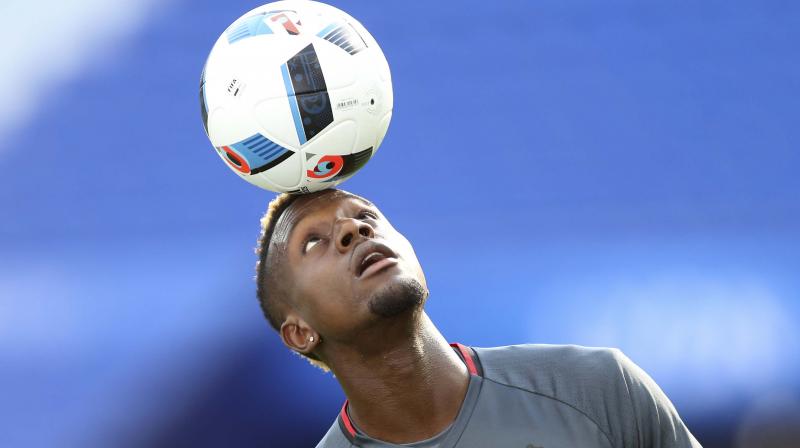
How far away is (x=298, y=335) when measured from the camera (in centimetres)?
312

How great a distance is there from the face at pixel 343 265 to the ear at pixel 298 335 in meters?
0.02

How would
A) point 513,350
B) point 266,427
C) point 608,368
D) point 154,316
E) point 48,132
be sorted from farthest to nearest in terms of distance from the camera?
point 48,132, point 154,316, point 266,427, point 513,350, point 608,368

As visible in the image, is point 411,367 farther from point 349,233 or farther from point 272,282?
point 272,282

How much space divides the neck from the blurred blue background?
1.68 meters

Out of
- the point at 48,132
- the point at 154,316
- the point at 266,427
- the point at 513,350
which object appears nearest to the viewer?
the point at 513,350

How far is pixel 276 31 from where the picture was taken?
2982 mm

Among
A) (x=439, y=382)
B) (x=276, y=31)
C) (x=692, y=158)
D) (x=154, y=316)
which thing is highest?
(x=276, y=31)

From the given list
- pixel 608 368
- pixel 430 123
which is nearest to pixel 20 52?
pixel 430 123

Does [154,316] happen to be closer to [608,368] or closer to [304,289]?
[304,289]

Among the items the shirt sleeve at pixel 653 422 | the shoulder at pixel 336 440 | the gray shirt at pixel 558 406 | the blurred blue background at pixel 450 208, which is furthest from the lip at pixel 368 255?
the blurred blue background at pixel 450 208

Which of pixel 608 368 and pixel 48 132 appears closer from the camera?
pixel 608 368

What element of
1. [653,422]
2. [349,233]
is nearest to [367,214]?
[349,233]

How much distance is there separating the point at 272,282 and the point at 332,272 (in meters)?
0.32

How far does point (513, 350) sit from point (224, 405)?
6.54 feet
